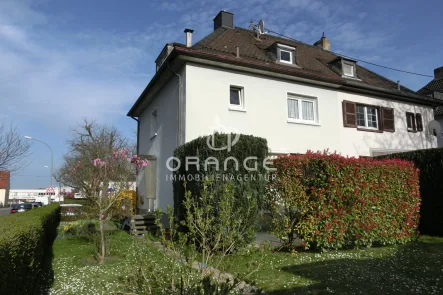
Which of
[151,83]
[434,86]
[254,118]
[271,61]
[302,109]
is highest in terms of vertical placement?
[434,86]

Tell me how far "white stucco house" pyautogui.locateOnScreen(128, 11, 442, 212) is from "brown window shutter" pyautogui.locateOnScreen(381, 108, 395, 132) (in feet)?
0.18

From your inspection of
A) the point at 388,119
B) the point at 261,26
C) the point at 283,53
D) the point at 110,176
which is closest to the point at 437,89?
the point at 388,119

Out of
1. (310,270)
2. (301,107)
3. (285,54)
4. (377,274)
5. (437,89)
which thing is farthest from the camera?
(437,89)

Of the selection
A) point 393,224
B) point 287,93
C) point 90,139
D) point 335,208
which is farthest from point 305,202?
point 90,139

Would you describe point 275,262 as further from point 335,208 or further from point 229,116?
point 229,116

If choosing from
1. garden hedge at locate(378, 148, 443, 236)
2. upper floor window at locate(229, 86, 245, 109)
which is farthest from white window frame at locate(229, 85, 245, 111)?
garden hedge at locate(378, 148, 443, 236)

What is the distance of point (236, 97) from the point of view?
12.1m

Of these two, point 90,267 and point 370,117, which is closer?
point 90,267

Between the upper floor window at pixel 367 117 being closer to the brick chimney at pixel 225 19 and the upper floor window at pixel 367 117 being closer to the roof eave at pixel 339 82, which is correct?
the roof eave at pixel 339 82

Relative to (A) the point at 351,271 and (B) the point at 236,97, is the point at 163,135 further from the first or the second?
(A) the point at 351,271

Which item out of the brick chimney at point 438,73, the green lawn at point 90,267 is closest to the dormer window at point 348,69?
the green lawn at point 90,267

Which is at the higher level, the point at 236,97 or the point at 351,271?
the point at 236,97

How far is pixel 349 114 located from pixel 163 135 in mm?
8677

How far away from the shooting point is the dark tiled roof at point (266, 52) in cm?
1288
